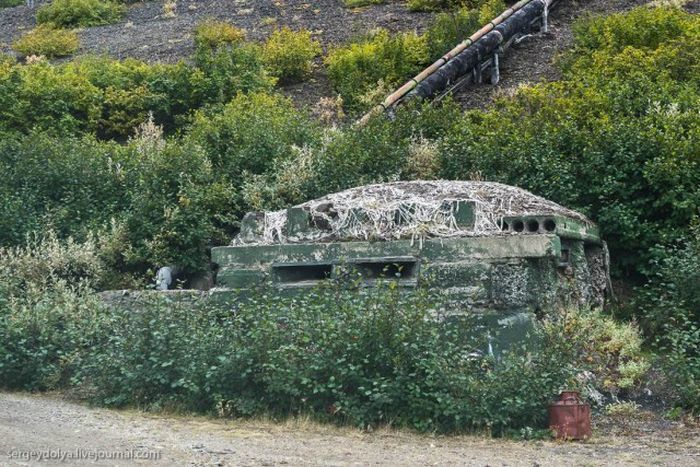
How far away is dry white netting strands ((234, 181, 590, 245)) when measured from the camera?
11430mm

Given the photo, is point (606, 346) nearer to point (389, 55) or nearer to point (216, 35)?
point (389, 55)

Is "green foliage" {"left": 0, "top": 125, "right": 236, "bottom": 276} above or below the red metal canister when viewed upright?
above

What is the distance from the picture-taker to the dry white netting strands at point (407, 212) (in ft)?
→ 37.5

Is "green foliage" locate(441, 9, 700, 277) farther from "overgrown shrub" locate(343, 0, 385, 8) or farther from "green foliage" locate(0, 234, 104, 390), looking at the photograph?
"overgrown shrub" locate(343, 0, 385, 8)

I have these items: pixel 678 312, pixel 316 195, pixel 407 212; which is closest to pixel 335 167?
pixel 316 195

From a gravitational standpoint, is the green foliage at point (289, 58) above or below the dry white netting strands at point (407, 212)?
above

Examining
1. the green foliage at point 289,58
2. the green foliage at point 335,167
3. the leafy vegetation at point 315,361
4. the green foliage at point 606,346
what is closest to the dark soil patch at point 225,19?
the green foliage at point 289,58

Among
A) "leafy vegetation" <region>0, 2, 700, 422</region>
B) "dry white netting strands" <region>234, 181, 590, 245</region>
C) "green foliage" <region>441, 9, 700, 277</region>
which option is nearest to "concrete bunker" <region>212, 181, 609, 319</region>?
"dry white netting strands" <region>234, 181, 590, 245</region>

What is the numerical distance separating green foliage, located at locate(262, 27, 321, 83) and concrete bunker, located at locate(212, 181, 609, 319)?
1185cm

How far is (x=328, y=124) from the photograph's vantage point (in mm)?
19797

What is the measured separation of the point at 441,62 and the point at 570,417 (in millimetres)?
13708

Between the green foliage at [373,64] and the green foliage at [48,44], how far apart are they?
8798mm

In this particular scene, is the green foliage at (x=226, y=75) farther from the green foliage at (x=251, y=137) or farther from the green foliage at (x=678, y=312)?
the green foliage at (x=678, y=312)

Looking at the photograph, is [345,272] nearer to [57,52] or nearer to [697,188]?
[697,188]
